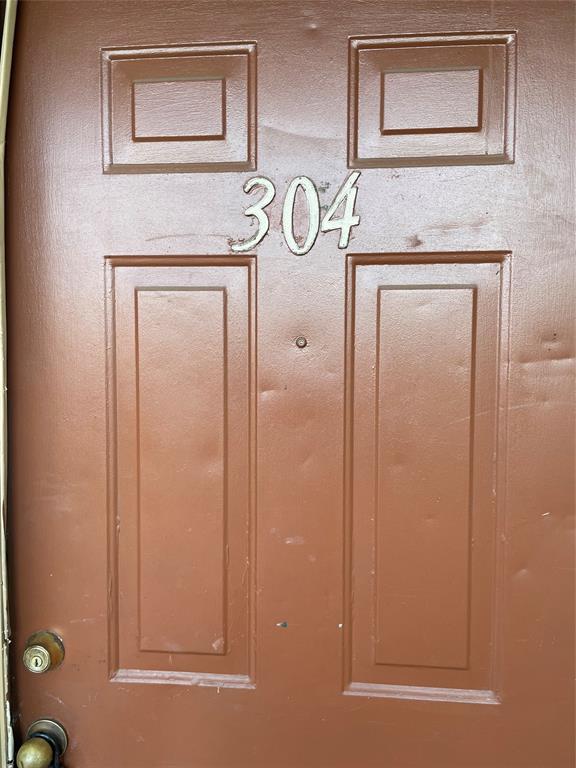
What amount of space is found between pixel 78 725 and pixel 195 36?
1209 mm

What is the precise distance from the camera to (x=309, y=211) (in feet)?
3.49

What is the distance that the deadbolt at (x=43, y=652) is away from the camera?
3.69 ft

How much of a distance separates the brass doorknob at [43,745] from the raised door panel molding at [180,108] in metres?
0.99

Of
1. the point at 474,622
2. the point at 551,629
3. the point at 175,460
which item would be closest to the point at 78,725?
the point at 175,460

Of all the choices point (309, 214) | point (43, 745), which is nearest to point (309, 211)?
point (309, 214)

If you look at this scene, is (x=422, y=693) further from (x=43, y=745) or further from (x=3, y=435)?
(x=3, y=435)

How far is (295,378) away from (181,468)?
252 mm

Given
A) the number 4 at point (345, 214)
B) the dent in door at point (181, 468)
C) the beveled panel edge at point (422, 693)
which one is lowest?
the beveled panel edge at point (422, 693)

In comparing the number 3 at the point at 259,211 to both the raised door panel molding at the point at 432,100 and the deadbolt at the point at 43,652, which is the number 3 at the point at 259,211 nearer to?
the raised door panel molding at the point at 432,100

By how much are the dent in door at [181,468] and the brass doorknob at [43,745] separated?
15 centimetres

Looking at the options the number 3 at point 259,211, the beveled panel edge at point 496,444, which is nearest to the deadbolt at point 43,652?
the beveled panel edge at point 496,444

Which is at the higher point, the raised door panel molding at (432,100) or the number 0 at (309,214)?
the raised door panel molding at (432,100)

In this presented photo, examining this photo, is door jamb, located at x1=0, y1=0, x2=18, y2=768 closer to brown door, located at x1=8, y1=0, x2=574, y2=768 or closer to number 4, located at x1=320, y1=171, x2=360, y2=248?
brown door, located at x1=8, y1=0, x2=574, y2=768

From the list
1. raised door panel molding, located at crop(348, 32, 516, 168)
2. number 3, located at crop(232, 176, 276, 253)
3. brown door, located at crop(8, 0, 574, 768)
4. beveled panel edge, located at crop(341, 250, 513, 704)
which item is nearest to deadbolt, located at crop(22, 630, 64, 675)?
brown door, located at crop(8, 0, 574, 768)
